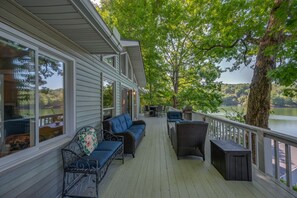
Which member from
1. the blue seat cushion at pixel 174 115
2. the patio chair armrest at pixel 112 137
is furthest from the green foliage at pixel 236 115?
the patio chair armrest at pixel 112 137

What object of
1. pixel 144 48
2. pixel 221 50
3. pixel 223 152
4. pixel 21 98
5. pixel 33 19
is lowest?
pixel 223 152

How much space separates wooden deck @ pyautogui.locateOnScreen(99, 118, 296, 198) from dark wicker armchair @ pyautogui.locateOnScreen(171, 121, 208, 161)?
0.67ft

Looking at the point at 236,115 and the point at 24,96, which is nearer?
the point at 24,96

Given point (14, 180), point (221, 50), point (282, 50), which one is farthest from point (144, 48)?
point (14, 180)

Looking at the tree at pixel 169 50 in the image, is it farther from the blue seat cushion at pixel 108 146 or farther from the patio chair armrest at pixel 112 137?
the blue seat cushion at pixel 108 146

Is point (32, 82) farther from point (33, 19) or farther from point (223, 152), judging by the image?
point (223, 152)

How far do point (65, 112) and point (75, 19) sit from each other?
1.70m

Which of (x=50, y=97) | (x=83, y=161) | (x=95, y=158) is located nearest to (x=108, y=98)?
(x=50, y=97)

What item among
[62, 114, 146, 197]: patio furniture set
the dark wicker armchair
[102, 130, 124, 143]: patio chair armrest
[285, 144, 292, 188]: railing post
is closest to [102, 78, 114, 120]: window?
[102, 130, 124, 143]: patio chair armrest

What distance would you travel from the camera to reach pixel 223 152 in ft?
9.81

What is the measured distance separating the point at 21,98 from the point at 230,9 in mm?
6190

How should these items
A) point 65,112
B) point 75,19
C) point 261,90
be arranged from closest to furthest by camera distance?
point 75,19 < point 65,112 < point 261,90

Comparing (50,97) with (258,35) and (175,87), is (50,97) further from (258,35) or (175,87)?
(175,87)

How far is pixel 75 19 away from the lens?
2176 millimetres
